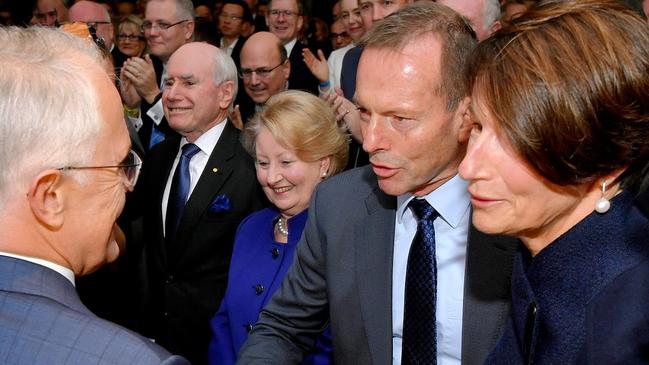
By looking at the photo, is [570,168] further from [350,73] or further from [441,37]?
[350,73]

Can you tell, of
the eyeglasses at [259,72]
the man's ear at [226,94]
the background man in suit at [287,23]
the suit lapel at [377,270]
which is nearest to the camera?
the suit lapel at [377,270]

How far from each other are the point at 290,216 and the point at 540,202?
174 centimetres

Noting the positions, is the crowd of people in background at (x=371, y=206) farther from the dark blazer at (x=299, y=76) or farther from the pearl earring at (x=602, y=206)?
the dark blazer at (x=299, y=76)

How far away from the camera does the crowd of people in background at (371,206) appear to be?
1.33m

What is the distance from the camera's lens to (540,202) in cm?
146

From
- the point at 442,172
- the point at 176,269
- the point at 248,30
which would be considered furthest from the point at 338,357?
the point at 248,30

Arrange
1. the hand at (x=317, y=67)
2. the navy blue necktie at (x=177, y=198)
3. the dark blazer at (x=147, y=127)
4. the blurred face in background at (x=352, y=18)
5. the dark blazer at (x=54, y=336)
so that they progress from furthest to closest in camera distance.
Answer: the blurred face in background at (x=352, y=18)
the hand at (x=317, y=67)
the dark blazer at (x=147, y=127)
the navy blue necktie at (x=177, y=198)
the dark blazer at (x=54, y=336)

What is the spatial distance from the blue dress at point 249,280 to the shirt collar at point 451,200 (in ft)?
3.15

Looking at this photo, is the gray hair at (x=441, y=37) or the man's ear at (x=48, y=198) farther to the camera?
the gray hair at (x=441, y=37)

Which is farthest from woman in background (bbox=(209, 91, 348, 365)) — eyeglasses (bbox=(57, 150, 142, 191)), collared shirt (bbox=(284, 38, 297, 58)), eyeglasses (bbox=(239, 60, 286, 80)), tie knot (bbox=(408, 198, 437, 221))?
collared shirt (bbox=(284, 38, 297, 58))

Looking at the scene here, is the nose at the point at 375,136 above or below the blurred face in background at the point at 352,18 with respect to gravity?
above

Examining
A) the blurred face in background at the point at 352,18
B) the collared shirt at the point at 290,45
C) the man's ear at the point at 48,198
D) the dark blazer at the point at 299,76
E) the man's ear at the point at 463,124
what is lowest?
the dark blazer at the point at 299,76

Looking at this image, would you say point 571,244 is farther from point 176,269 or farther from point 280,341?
point 176,269

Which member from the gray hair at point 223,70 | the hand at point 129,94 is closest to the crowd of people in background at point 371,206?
the gray hair at point 223,70
